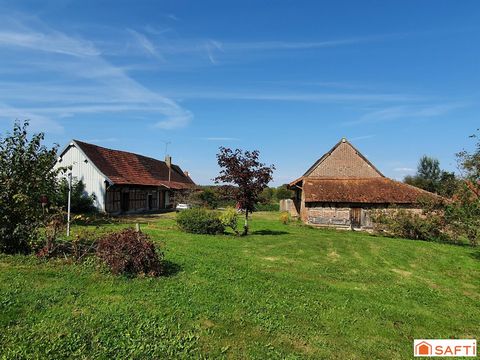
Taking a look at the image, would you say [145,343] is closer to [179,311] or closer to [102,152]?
[179,311]

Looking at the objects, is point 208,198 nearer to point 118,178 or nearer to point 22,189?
point 118,178

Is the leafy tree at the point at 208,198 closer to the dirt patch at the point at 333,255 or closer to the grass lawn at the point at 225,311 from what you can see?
the dirt patch at the point at 333,255

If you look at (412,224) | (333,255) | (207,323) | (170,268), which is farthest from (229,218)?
(412,224)

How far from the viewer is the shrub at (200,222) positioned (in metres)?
17.0

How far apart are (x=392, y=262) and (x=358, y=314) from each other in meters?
6.89

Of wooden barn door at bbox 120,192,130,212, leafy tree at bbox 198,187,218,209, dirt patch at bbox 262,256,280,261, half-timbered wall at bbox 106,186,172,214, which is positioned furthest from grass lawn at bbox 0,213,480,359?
leafy tree at bbox 198,187,218,209

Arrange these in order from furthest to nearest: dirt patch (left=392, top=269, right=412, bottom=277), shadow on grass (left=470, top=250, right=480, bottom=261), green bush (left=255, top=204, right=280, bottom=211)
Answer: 1. green bush (left=255, top=204, right=280, bottom=211)
2. shadow on grass (left=470, top=250, right=480, bottom=261)
3. dirt patch (left=392, top=269, right=412, bottom=277)

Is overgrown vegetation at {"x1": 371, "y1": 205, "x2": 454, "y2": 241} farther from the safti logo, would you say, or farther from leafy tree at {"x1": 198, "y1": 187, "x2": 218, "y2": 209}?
leafy tree at {"x1": 198, "y1": 187, "x2": 218, "y2": 209}

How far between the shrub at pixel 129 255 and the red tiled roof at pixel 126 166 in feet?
66.7

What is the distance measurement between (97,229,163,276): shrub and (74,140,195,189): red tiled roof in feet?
66.7

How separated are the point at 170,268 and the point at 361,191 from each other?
68.4 feet

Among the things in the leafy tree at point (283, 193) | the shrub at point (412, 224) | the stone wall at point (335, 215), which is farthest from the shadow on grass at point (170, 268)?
the leafy tree at point (283, 193)

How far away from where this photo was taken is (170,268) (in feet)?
28.6

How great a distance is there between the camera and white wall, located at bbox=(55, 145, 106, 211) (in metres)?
26.7
